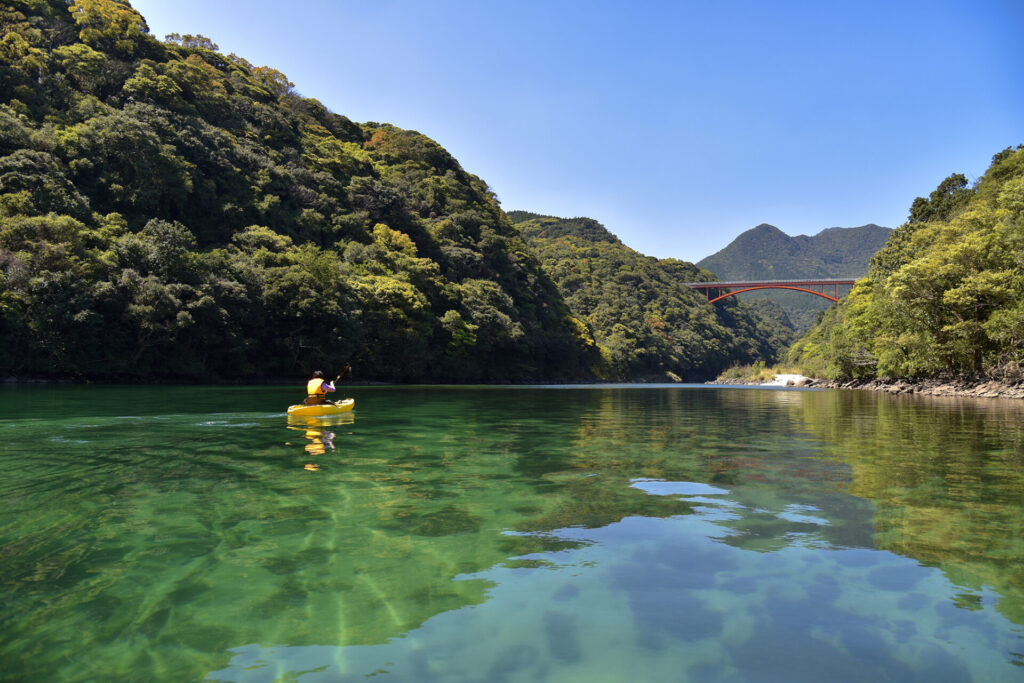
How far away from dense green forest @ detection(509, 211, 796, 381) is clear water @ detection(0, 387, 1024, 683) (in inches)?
3420

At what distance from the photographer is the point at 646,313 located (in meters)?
126

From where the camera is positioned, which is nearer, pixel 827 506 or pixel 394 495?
pixel 827 506

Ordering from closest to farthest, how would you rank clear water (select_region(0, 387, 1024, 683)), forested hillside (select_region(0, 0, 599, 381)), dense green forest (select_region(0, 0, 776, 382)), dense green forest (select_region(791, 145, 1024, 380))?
clear water (select_region(0, 387, 1024, 683)), dense green forest (select_region(791, 145, 1024, 380)), forested hillside (select_region(0, 0, 599, 381)), dense green forest (select_region(0, 0, 776, 382))

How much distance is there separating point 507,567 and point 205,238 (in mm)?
56120

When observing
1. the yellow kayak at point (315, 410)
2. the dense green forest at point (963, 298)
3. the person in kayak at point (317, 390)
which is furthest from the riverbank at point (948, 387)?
the person in kayak at point (317, 390)

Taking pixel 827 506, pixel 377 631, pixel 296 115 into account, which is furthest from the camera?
pixel 296 115

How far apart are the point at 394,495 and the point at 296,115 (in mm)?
85346

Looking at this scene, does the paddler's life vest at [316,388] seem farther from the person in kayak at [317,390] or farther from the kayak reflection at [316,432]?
the kayak reflection at [316,432]

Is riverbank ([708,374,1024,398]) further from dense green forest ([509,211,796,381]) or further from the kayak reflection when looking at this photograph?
dense green forest ([509,211,796,381])

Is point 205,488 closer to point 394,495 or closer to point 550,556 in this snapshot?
point 394,495

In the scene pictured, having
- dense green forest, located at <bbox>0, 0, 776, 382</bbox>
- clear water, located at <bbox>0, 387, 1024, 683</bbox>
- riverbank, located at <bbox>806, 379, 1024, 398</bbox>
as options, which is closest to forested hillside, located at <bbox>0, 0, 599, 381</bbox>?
dense green forest, located at <bbox>0, 0, 776, 382</bbox>

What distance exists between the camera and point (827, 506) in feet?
24.0

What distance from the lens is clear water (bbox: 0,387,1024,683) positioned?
3508mm

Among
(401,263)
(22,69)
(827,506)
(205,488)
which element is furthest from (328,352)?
(827,506)
